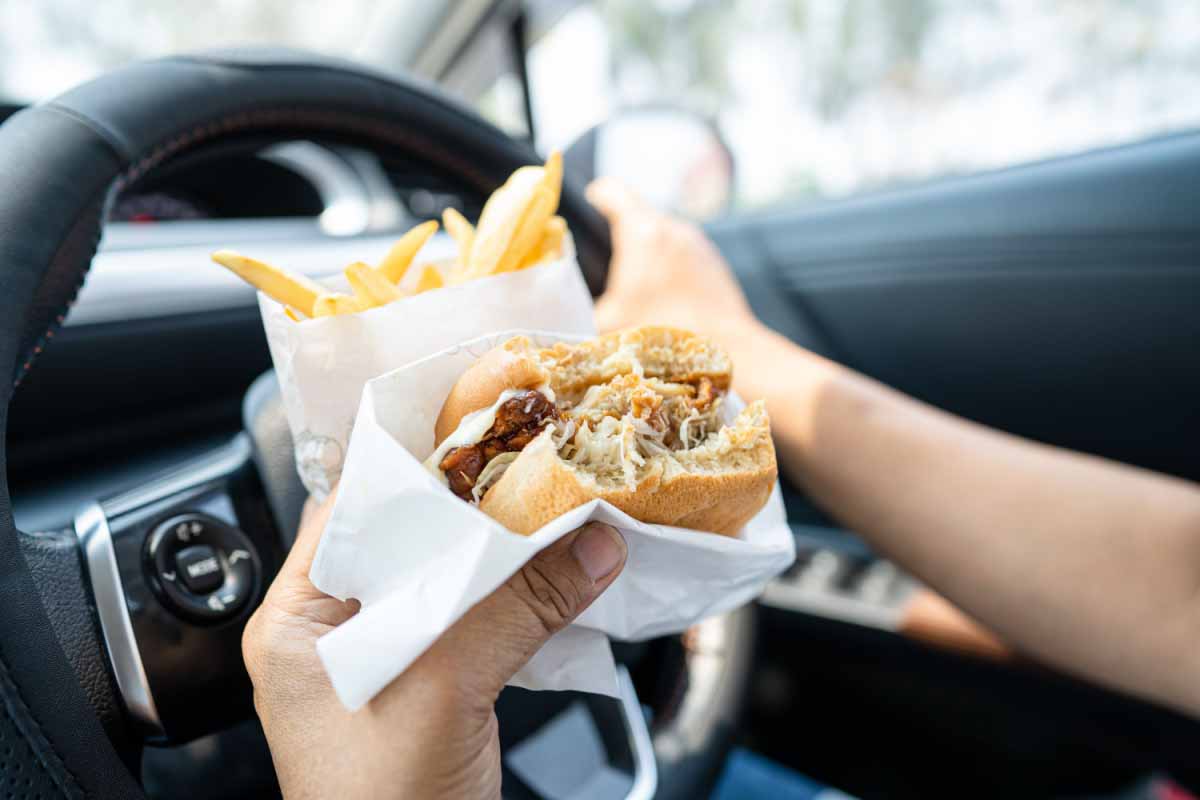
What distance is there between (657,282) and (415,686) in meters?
0.90

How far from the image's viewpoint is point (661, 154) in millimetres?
2225

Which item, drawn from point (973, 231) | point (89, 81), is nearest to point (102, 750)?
point (89, 81)

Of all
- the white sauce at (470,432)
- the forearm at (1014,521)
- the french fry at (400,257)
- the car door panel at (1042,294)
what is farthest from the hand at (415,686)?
the car door panel at (1042,294)

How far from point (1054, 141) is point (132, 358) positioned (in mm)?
1978

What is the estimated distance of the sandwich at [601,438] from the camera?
2.00 ft

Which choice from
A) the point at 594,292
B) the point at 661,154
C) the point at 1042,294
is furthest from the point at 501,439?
the point at 661,154

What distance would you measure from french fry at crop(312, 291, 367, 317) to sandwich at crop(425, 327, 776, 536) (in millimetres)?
116

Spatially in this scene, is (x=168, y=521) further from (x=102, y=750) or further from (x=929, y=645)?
(x=929, y=645)

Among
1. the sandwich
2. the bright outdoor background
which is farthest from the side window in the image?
the sandwich

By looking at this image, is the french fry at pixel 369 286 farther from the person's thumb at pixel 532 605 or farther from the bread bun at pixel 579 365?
the person's thumb at pixel 532 605

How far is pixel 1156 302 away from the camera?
146cm

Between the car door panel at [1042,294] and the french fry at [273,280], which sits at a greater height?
the french fry at [273,280]

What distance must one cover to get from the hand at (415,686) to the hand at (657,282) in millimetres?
726

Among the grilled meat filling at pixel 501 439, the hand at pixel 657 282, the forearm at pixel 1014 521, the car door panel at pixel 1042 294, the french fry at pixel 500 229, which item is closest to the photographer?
the grilled meat filling at pixel 501 439
